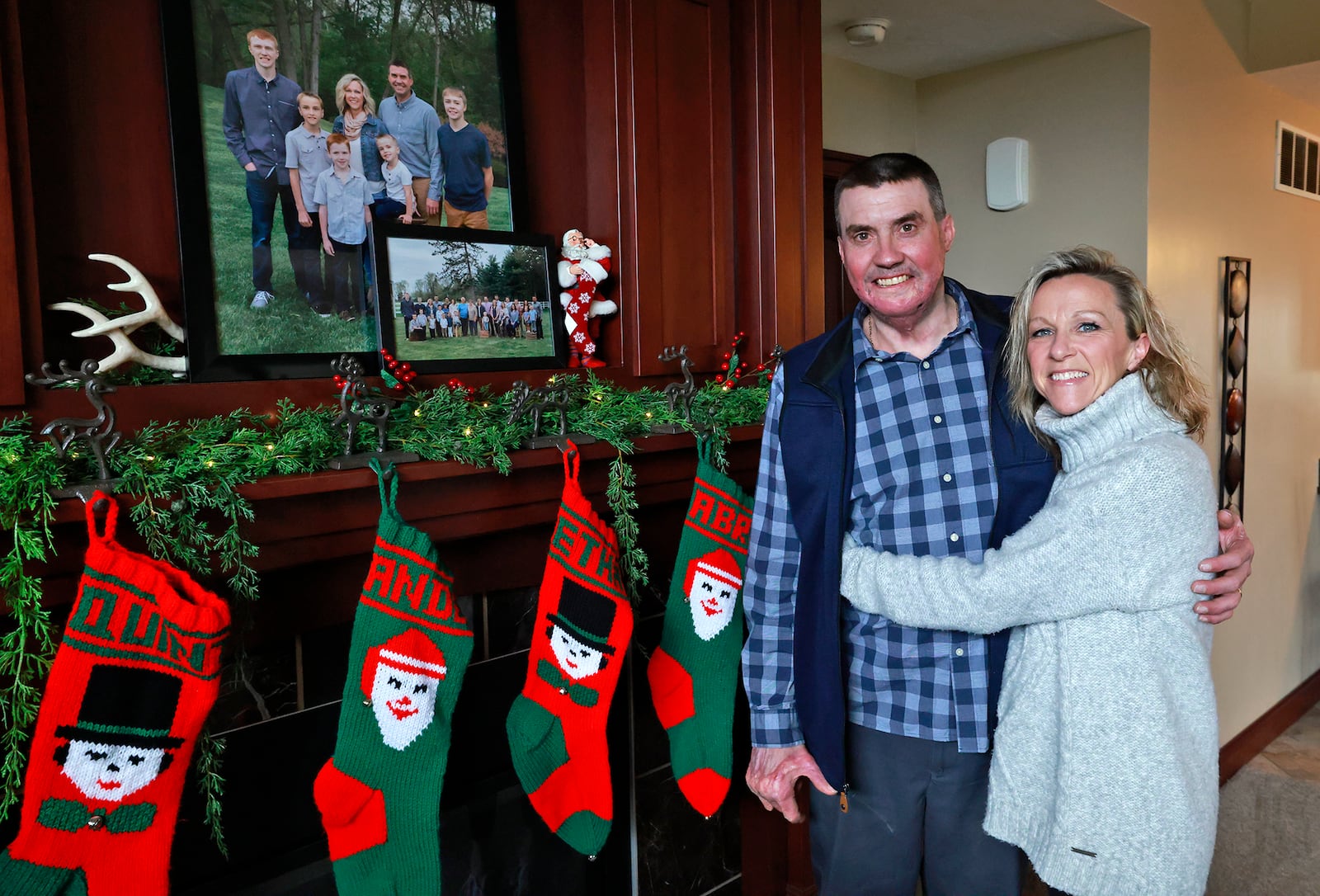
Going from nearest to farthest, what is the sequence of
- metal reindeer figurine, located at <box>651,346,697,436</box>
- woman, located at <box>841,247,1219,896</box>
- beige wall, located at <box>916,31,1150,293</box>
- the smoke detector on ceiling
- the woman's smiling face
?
woman, located at <box>841,247,1219,896</box> → the woman's smiling face → metal reindeer figurine, located at <box>651,346,697,436</box> → the smoke detector on ceiling → beige wall, located at <box>916,31,1150,293</box>

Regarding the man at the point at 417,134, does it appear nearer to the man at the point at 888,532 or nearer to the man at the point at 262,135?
the man at the point at 262,135

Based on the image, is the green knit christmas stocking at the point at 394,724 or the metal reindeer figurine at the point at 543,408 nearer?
the green knit christmas stocking at the point at 394,724

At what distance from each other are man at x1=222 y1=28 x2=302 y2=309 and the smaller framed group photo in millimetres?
177

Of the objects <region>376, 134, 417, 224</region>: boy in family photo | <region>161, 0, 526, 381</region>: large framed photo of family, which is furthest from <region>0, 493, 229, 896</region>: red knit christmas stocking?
<region>376, 134, 417, 224</region>: boy in family photo

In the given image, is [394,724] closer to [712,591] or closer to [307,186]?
[712,591]

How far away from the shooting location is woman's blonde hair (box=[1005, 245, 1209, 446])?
1.33 metres

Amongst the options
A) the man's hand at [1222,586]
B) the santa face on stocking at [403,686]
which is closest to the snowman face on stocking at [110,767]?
the santa face on stocking at [403,686]

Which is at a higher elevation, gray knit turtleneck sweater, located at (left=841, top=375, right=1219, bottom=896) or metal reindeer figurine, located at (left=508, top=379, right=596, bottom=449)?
metal reindeer figurine, located at (left=508, top=379, right=596, bottom=449)

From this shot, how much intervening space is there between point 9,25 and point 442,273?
71 centimetres

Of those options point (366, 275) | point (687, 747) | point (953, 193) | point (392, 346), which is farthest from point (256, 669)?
point (953, 193)

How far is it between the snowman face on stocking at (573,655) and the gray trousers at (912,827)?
458 millimetres

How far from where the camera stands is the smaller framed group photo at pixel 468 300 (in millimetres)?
1642

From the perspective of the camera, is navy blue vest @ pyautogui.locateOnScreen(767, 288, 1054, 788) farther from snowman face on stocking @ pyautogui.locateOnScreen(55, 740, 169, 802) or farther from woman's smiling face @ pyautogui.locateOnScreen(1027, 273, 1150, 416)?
snowman face on stocking @ pyautogui.locateOnScreen(55, 740, 169, 802)

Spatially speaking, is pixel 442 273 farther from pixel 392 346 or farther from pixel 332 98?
pixel 332 98
